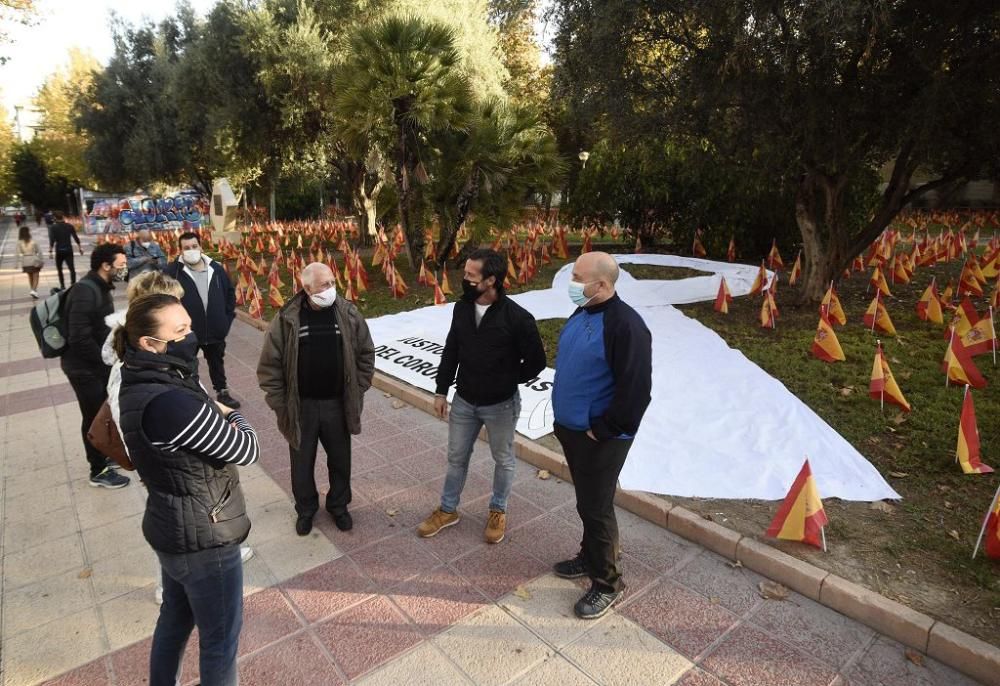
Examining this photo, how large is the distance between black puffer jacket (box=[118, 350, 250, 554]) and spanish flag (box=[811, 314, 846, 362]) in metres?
6.91

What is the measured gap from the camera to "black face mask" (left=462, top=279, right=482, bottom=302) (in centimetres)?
355

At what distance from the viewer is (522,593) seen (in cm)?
345

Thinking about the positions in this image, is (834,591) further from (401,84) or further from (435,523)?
(401,84)

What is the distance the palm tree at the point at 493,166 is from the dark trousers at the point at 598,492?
393 inches

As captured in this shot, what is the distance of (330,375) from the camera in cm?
377

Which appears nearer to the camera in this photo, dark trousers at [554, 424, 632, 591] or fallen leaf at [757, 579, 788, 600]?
dark trousers at [554, 424, 632, 591]

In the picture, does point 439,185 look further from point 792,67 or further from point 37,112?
point 37,112

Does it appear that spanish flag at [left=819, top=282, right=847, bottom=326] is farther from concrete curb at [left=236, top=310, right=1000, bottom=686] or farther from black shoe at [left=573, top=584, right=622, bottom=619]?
black shoe at [left=573, top=584, right=622, bottom=619]

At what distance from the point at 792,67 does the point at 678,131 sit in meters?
2.19

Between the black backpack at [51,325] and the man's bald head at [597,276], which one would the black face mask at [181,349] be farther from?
the black backpack at [51,325]

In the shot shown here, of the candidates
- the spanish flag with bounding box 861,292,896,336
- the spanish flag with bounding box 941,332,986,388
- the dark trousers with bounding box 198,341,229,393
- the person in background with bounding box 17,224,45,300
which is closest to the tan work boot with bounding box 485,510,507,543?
the dark trousers with bounding box 198,341,229,393

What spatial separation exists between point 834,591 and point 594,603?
1315 millimetres

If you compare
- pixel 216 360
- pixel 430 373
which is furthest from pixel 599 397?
pixel 216 360

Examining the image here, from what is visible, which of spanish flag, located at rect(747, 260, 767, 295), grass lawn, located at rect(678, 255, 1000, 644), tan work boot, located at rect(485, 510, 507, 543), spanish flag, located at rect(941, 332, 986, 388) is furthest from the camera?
spanish flag, located at rect(747, 260, 767, 295)
